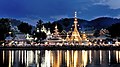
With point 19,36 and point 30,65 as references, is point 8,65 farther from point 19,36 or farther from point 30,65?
point 19,36

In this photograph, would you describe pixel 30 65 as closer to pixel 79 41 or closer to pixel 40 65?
pixel 40 65

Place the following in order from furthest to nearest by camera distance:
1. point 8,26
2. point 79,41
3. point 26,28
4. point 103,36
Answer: point 103,36 < point 26,28 < point 8,26 < point 79,41

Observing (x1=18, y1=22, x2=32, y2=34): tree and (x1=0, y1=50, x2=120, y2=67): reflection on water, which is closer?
(x1=0, y1=50, x2=120, y2=67): reflection on water

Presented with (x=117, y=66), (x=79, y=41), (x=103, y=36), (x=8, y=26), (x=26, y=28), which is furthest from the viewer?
(x=103, y=36)

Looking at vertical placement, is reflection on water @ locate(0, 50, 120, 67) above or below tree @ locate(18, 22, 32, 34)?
below

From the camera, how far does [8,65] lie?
5406 cm

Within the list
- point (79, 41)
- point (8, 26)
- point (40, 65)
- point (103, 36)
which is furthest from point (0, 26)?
point (40, 65)

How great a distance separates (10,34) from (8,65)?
9343cm

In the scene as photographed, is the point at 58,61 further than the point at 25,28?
No

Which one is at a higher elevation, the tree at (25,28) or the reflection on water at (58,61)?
the tree at (25,28)

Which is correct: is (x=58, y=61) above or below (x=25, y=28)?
below

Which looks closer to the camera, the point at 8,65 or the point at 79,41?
the point at 8,65

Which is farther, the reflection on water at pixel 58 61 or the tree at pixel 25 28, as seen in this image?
the tree at pixel 25 28

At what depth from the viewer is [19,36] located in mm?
150500
